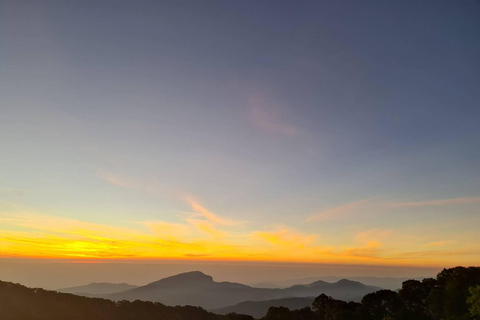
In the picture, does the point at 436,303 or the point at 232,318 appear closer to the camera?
the point at 436,303

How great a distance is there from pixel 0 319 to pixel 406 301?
10286cm

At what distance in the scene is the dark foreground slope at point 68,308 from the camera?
81688mm

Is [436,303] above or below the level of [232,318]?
above

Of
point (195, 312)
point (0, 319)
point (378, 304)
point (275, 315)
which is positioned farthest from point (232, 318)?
point (0, 319)

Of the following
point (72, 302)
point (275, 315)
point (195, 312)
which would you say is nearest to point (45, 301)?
point (72, 302)

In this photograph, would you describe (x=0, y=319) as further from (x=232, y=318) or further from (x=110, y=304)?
(x=232, y=318)

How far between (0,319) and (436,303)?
106 m

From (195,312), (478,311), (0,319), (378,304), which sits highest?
(478,311)

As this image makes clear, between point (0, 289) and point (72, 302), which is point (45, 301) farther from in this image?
point (0, 289)

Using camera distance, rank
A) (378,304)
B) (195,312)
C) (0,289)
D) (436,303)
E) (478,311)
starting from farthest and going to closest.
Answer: (195,312)
(0,289)
(378,304)
(436,303)
(478,311)

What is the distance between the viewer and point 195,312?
4294 inches

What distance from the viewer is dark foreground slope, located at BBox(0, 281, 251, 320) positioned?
81.7 metres

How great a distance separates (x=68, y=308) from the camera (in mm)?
90188

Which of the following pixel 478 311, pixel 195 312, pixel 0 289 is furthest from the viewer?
pixel 195 312
